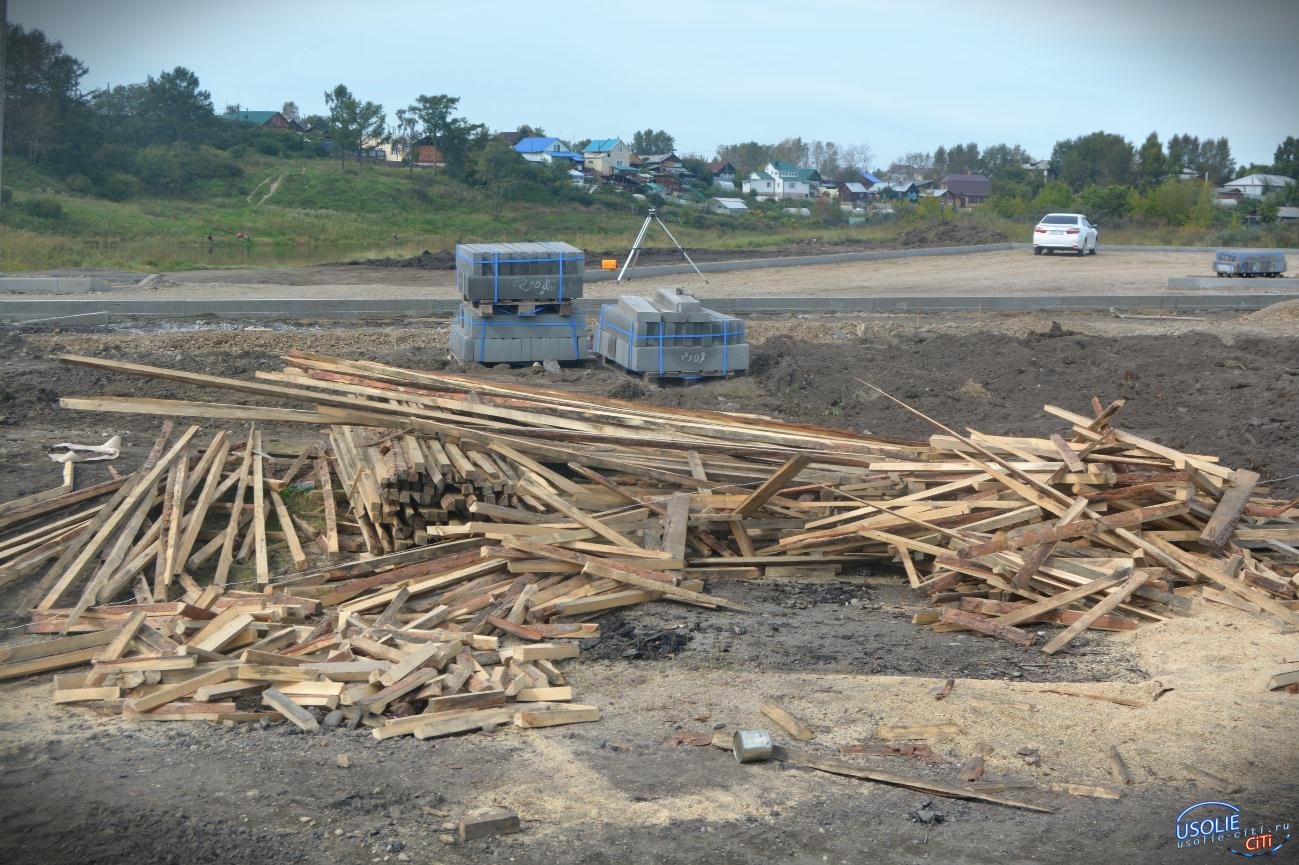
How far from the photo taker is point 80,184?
4594 cm

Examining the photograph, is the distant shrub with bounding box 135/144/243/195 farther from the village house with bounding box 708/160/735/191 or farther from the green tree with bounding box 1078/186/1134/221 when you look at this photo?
the village house with bounding box 708/160/735/191

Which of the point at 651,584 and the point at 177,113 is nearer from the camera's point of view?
the point at 651,584

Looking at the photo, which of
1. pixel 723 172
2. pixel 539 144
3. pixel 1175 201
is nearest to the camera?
pixel 1175 201

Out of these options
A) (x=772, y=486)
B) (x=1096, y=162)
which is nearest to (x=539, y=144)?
(x=1096, y=162)

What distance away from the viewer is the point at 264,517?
916 cm

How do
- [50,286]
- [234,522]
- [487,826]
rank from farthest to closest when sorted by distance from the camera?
1. [50,286]
2. [234,522]
3. [487,826]

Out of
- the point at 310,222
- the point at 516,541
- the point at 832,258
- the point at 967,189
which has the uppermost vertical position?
the point at 967,189

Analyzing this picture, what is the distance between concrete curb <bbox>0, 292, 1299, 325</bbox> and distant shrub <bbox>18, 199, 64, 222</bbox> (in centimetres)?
2162

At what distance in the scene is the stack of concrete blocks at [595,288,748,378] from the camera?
16.0 meters

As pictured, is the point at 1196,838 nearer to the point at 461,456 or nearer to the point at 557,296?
the point at 461,456

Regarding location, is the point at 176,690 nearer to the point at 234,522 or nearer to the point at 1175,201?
the point at 234,522

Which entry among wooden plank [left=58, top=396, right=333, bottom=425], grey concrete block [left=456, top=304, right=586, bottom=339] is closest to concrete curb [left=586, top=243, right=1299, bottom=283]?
grey concrete block [left=456, top=304, right=586, bottom=339]

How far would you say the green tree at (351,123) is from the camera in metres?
61.3

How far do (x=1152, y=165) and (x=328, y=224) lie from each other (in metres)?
43.2
